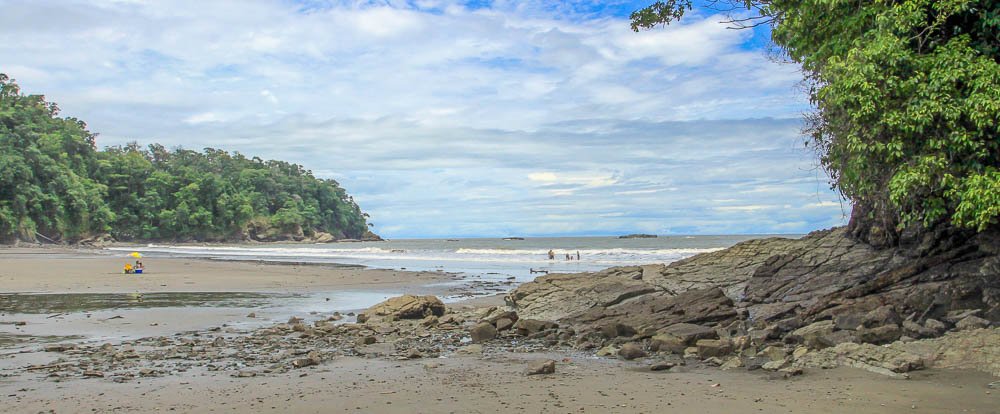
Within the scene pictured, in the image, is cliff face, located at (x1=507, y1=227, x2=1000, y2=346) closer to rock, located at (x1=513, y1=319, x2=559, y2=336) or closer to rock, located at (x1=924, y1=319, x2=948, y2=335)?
rock, located at (x1=924, y1=319, x2=948, y2=335)

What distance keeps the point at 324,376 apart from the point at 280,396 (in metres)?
1.11

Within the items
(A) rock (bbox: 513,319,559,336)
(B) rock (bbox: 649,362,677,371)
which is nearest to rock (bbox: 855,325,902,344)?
(B) rock (bbox: 649,362,677,371)

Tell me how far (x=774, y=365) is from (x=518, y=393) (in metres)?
3.20

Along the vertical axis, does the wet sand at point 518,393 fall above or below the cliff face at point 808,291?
below

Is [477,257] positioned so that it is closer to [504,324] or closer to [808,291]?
[504,324]

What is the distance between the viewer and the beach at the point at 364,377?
667 cm

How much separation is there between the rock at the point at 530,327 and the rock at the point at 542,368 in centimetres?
316

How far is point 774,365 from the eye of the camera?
8148mm

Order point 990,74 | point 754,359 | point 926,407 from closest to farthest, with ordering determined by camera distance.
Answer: point 926,407 < point 990,74 < point 754,359

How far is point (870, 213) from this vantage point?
11109mm

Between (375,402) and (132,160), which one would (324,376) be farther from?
(132,160)

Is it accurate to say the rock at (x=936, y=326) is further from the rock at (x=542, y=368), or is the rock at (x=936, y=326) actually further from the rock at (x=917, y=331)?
the rock at (x=542, y=368)

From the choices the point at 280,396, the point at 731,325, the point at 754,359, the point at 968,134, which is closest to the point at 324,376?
the point at 280,396

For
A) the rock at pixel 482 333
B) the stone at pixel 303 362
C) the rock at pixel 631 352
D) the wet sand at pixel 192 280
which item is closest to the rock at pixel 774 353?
the rock at pixel 631 352
